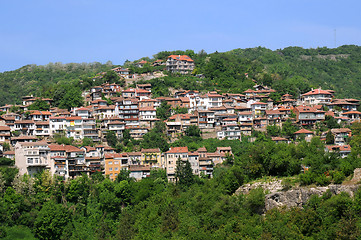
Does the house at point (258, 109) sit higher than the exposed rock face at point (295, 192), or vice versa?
the house at point (258, 109)

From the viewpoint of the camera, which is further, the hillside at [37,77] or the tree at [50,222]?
the hillside at [37,77]

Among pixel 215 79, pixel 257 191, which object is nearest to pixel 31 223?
pixel 257 191

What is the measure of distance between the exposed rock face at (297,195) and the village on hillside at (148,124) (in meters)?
20.0

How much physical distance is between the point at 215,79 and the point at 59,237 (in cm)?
4818

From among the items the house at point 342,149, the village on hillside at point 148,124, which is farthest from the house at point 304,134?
the house at point 342,149

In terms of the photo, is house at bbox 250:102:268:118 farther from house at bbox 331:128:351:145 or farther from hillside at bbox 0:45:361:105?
house at bbox 331:128:351:145

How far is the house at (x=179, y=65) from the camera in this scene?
96.9 m

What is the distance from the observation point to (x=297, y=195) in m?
42.8

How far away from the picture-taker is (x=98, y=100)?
76750 millimetres

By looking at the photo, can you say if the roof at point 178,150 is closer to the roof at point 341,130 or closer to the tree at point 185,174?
the tree at point 185,174

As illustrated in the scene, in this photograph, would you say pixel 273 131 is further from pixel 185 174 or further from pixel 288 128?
pixel 185 174

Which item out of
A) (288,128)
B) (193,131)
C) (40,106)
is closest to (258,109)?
(288,128)

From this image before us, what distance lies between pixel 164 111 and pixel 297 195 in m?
37.1

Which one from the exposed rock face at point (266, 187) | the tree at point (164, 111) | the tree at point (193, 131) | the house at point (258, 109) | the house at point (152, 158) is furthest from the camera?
the house at point (258, 109)
